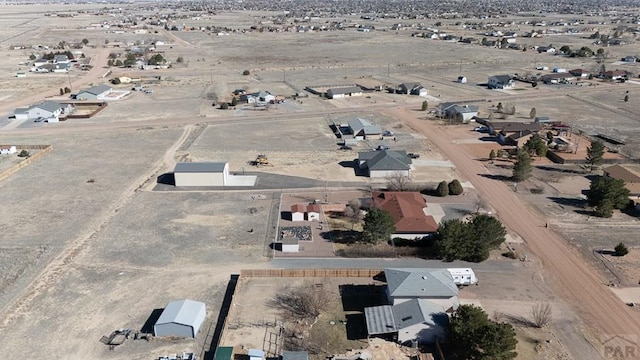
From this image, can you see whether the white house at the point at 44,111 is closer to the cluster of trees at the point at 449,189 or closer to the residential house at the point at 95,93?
the residential house at the point at 95,93

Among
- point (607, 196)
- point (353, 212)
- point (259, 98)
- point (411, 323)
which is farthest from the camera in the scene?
point (259, 98)

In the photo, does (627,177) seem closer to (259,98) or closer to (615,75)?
(259,98)

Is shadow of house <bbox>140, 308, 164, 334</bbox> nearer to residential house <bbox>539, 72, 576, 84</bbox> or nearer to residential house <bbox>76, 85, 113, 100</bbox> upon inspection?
residential house <bbox>76, 85, 113, 100</bbox>

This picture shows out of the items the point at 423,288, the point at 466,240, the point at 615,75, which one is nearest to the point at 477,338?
the point at 423,288

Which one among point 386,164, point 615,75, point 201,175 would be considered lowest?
point 201,175

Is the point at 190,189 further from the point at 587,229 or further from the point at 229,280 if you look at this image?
the point at 587,229

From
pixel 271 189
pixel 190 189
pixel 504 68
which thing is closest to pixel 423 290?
pixel 271 189

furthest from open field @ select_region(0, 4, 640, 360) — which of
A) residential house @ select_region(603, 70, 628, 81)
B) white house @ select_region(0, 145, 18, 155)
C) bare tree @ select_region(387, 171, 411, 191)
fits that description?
residential house @ select_region(603, 70, 628, 81)
